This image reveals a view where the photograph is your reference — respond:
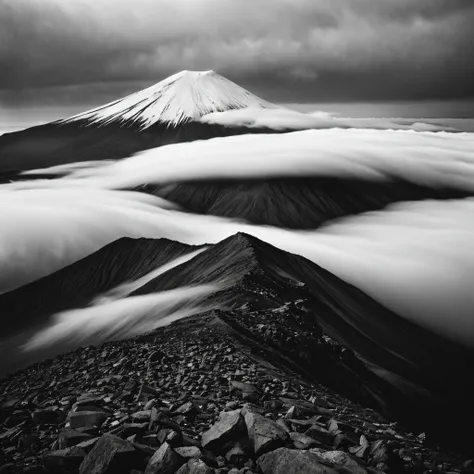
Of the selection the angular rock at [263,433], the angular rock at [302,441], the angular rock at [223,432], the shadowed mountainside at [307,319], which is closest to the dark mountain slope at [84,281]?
the shadowed mountainside at [307,319]

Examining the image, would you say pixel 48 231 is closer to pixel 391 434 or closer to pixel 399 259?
pixel 399 259

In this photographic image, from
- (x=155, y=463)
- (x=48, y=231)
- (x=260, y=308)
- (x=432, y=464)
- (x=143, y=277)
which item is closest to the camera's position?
(x=155, y=463)

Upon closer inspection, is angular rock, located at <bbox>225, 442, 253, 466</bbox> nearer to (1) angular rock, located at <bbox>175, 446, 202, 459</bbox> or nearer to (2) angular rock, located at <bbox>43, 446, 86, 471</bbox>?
(1) angular rock, located at <bbox>175, 446, 202, 459</bbox>

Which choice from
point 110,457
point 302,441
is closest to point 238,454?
point 302,441

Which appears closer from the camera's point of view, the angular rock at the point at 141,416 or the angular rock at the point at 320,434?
the angular rock at the point at 320,434

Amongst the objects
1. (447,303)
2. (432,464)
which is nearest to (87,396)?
(432,464)

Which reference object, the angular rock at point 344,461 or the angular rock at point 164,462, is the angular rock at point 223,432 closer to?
the angular rock at point 164,462
